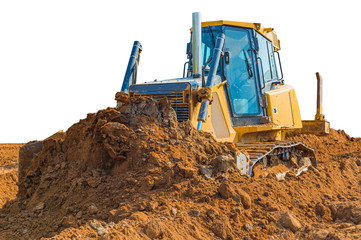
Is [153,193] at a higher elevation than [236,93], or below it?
below

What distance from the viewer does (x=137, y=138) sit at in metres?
5.39

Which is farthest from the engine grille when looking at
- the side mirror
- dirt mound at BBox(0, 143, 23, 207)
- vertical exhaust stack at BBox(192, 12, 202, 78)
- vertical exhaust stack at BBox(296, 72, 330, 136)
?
vertical exhaust stack at BBox(296, 72, 330, 136)

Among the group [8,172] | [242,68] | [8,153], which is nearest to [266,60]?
[242,68]

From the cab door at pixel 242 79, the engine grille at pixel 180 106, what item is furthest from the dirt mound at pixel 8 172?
Answer: the cab door at pixel 242 79

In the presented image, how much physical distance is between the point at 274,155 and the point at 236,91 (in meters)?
1.51

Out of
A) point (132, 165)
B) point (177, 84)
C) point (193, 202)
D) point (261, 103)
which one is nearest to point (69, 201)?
point (132, 165)

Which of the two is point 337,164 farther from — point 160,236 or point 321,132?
point 160,236

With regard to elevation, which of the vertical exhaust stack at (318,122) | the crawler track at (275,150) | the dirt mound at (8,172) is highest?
the vertical exhaust stack at (318,122)

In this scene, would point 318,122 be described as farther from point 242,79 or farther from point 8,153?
point 8,153

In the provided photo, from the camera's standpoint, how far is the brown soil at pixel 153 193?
14.2ft

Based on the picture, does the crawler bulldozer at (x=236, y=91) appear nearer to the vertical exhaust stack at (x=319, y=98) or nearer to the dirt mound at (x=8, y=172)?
the vertical exhaust stack at (x=319, y=98)

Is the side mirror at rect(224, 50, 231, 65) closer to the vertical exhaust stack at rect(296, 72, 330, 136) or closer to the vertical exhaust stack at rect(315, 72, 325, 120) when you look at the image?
the vertical exhaust stack at rect(296, 72, 330, 136)

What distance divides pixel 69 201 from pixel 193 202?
1535mm

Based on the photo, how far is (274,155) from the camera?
7.29 m
